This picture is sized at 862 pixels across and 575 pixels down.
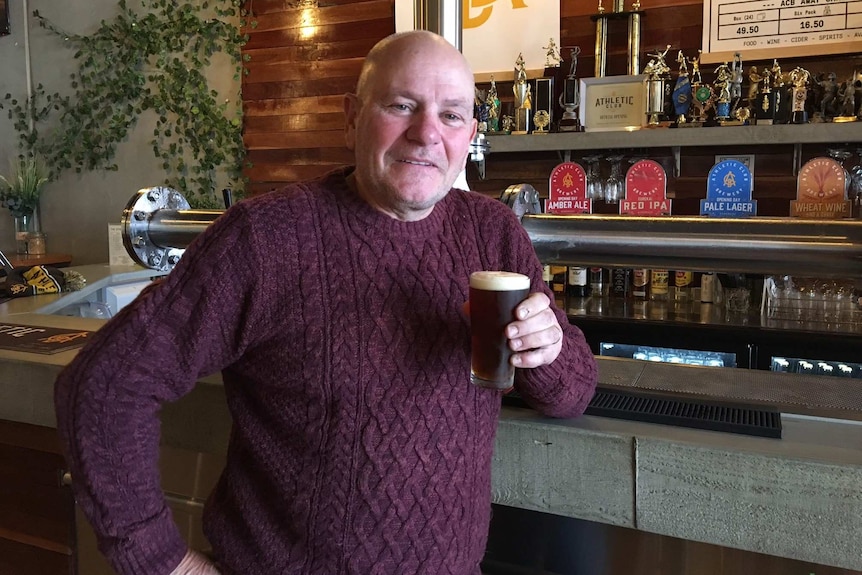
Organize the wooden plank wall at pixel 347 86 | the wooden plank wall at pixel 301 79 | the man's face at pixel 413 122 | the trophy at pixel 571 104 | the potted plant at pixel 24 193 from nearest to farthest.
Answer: the man's face at pixel 413 122
the wooden plank wall at pixel 347 86
the trophy at pixel 571 104
the wooden plank wall at pixel 301 79
the potted plant at pixel 24 193

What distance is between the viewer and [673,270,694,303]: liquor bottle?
3514 mm

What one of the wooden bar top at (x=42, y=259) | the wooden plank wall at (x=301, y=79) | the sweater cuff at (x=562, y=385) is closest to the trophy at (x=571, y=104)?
the wooden plank wall at (x=301, y=79)

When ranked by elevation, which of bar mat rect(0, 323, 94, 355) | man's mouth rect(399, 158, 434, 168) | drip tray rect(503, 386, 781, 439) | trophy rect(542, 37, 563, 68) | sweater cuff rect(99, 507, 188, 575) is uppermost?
trophy rect(542, 37, 563, 68)

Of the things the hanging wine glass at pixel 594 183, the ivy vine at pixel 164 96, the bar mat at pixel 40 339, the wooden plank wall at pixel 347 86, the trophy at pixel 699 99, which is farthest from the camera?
the ivy vine at pixel 164 96

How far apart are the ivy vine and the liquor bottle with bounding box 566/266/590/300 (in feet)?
6.96

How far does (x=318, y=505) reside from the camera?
1034 millimetres

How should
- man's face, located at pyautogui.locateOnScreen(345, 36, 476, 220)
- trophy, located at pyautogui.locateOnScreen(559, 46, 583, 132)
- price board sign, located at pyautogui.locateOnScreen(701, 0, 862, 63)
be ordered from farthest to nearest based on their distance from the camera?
1. trophy, located at pyautogui.locateOnScreen(559, 46, 583, 132)
2. price board sign, located at pyautogui.locateOnScreen(701, 0, 862, 63)
3. man's face, located at pyautogui.locateOnScreen(345, 36, 476, 220)

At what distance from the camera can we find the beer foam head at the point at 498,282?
95 centimetres

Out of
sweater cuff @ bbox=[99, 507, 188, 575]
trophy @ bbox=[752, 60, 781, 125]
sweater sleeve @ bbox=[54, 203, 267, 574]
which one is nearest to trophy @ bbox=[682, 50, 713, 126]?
trophy @ bbox=[752, 60, 781, 125]

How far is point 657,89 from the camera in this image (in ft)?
10.8

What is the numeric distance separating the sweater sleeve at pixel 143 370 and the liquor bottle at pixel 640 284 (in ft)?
9.28

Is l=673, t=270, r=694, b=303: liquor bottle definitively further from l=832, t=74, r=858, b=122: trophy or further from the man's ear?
the man's ear

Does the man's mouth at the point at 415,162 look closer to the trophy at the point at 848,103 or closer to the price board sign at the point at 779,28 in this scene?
the trophy at the point at 848,103

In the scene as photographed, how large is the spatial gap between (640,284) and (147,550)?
9.63 feet
